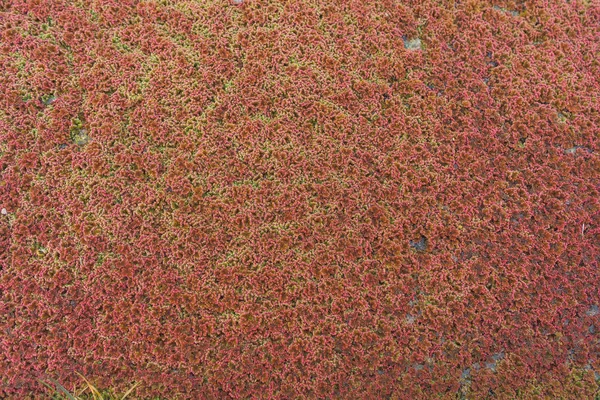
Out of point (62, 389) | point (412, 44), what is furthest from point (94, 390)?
point (412, 44)

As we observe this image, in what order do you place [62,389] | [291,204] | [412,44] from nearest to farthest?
[62,389], [291,204], [412,44]

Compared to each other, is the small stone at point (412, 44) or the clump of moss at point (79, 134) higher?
the small stone at point (412, 44)

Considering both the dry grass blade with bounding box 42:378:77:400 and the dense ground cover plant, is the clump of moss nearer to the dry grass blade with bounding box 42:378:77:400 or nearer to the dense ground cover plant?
the dense ground cover plant

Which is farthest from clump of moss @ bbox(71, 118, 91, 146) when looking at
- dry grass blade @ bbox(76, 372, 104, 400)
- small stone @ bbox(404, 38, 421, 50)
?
small stone @ bbox(404, 38, 421, 50)

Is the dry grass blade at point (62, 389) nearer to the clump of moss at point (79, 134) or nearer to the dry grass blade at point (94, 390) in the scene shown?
the dry grass blade at point (94, 390)

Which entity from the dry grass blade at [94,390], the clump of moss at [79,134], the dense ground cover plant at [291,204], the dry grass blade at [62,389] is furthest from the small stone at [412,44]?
the dry grass blade at [62,389]

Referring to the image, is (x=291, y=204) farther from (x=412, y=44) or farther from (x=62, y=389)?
(x=62, y=389)

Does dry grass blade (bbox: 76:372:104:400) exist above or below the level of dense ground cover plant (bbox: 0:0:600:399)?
below

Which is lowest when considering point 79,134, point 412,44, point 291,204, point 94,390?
point 94,390

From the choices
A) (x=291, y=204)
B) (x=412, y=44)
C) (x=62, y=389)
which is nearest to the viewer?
(x=62, y=389)
